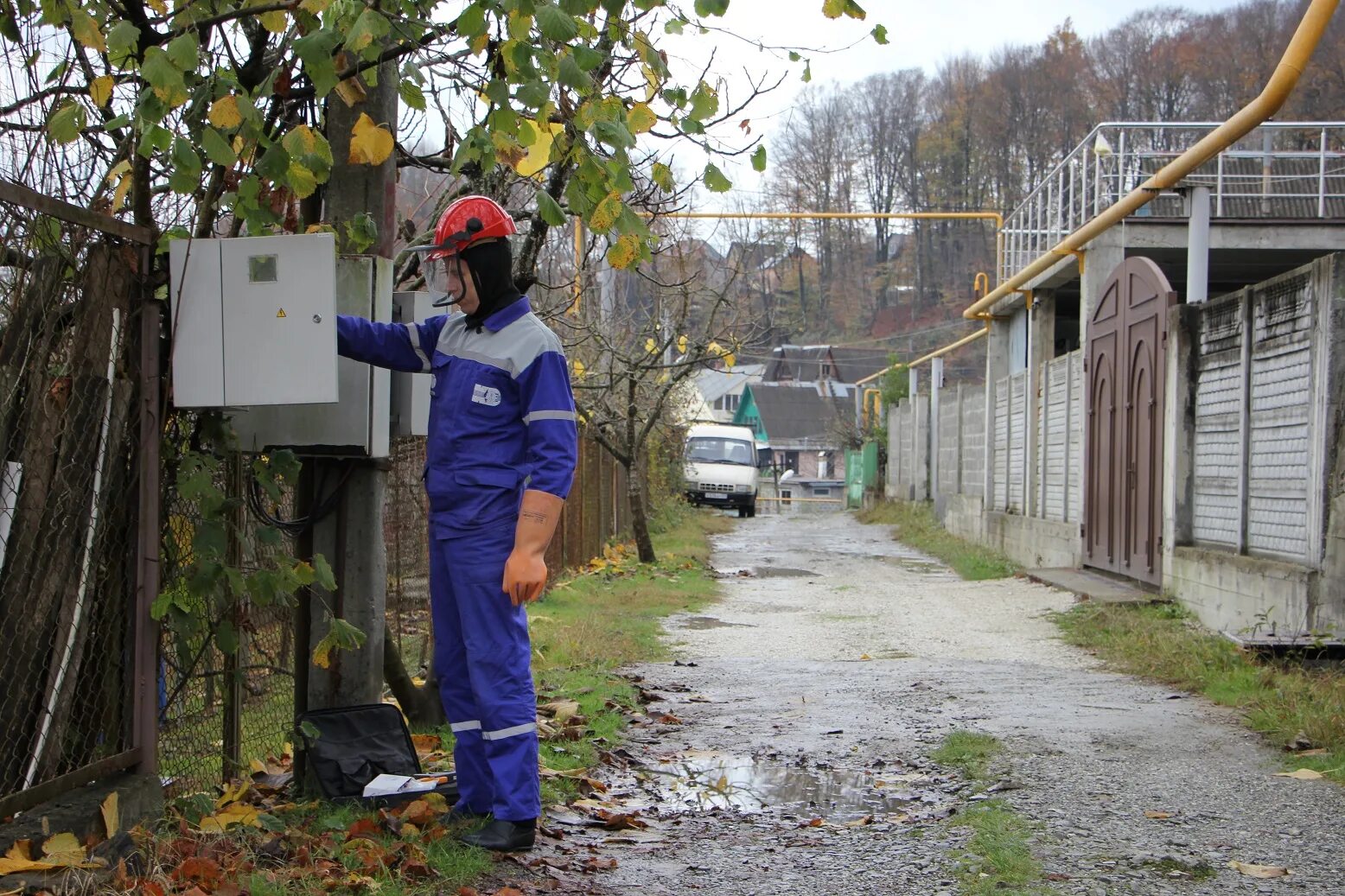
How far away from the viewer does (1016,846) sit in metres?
4.55

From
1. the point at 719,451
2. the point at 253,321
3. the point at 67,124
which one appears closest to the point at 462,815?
the point at 253,321

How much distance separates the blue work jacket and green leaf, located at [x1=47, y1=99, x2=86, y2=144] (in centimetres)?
109

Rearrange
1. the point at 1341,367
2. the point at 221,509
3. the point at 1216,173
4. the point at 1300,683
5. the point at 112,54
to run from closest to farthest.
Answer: the point at 112,54 → the point at 221,509 → the point at 1300,683 → the point at 1341,367 → the point at 1216,173

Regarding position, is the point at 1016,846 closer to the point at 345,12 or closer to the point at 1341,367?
the point at 345,12

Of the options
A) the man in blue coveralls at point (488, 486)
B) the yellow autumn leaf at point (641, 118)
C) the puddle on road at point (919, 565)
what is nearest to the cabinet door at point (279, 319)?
the man in blue coveralls at point (488, 486)

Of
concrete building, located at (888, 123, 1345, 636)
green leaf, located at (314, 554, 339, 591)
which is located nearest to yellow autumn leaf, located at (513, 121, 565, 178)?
green leaf, located at (314, 554, 339, 591)

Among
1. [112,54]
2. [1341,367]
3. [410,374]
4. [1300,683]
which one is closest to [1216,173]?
[1341,367]

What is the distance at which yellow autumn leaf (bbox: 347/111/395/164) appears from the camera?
455 centimetres

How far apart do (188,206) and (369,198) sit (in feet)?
2.23

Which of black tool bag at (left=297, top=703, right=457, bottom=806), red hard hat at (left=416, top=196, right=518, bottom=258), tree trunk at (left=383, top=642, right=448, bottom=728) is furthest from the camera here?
tree trunk at (left=383, top=642, right=448, bottom=728)

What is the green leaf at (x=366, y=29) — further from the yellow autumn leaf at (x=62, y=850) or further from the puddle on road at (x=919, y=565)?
the puddle on road at (x=919, y=565)

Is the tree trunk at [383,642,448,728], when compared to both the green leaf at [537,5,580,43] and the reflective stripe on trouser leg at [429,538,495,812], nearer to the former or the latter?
the reflective stripe on trouser leg at [429,538,495,812]

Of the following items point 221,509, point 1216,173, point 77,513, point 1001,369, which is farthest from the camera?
point 1001,369

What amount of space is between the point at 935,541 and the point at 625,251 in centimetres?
2056
